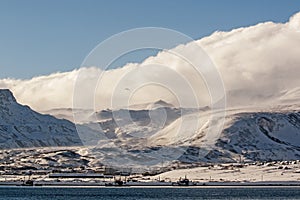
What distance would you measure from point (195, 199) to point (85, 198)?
29.6m

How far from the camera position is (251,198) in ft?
590

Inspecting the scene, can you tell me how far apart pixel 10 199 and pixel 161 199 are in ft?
126

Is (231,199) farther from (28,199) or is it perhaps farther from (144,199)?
(28,199)

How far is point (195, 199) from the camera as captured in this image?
181 metres

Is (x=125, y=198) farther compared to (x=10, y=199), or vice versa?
(x=125, y=198)

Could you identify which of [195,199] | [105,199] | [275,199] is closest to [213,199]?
[195,199]

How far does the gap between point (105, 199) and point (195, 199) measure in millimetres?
22970

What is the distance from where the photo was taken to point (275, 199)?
174m

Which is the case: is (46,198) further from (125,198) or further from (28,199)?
(125,198)

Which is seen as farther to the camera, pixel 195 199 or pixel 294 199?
pixel 195 199

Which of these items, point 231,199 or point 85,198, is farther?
point 85,198

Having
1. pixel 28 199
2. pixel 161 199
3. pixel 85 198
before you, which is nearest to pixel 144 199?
pixel 161 199

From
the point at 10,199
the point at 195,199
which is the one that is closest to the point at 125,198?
the point at 195,199

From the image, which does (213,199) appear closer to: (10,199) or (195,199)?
(195,199)
